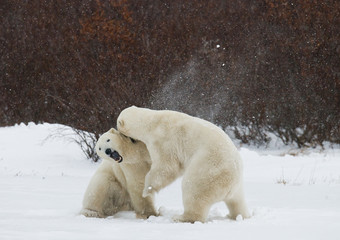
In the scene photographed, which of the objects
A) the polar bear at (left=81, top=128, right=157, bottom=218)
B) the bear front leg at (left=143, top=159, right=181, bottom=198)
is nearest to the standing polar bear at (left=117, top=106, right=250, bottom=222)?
the bear front leg at (left=143, top=159, right=181, bottom=198)

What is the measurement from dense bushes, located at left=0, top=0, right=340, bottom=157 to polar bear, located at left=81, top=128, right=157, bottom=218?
5.17 m

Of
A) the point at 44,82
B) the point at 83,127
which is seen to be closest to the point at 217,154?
the point at 83,127

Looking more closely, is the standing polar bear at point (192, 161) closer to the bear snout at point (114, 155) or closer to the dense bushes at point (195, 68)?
the bear snout at point (114, 155)

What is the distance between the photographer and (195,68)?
12430 millimetres

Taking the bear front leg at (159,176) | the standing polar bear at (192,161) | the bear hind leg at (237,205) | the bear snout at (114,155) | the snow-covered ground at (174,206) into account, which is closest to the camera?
the snow-covered ground at (174,206)

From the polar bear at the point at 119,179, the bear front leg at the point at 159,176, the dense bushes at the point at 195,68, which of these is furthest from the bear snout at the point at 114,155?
the dense bushes at the point at 195,68

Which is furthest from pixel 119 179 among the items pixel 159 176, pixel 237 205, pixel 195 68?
pixel 195 68

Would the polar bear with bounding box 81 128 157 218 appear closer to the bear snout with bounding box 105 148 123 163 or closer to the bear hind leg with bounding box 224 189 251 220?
the bear snout with bounding box 105 148 123 163

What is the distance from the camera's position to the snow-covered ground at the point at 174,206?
10.6 feet

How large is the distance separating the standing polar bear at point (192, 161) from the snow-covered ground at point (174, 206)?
0.15m

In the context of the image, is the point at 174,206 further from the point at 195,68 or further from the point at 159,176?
the point at 195,68

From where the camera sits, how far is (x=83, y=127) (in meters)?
9.37

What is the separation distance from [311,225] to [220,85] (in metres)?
8.73

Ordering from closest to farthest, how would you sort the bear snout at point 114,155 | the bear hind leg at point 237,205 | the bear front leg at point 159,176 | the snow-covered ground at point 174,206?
the snow-covered ground at point 174,206 → the bear front leg at point 159,176 → the bear hind leg at point 237,205 → the bear snout at point 114,155
